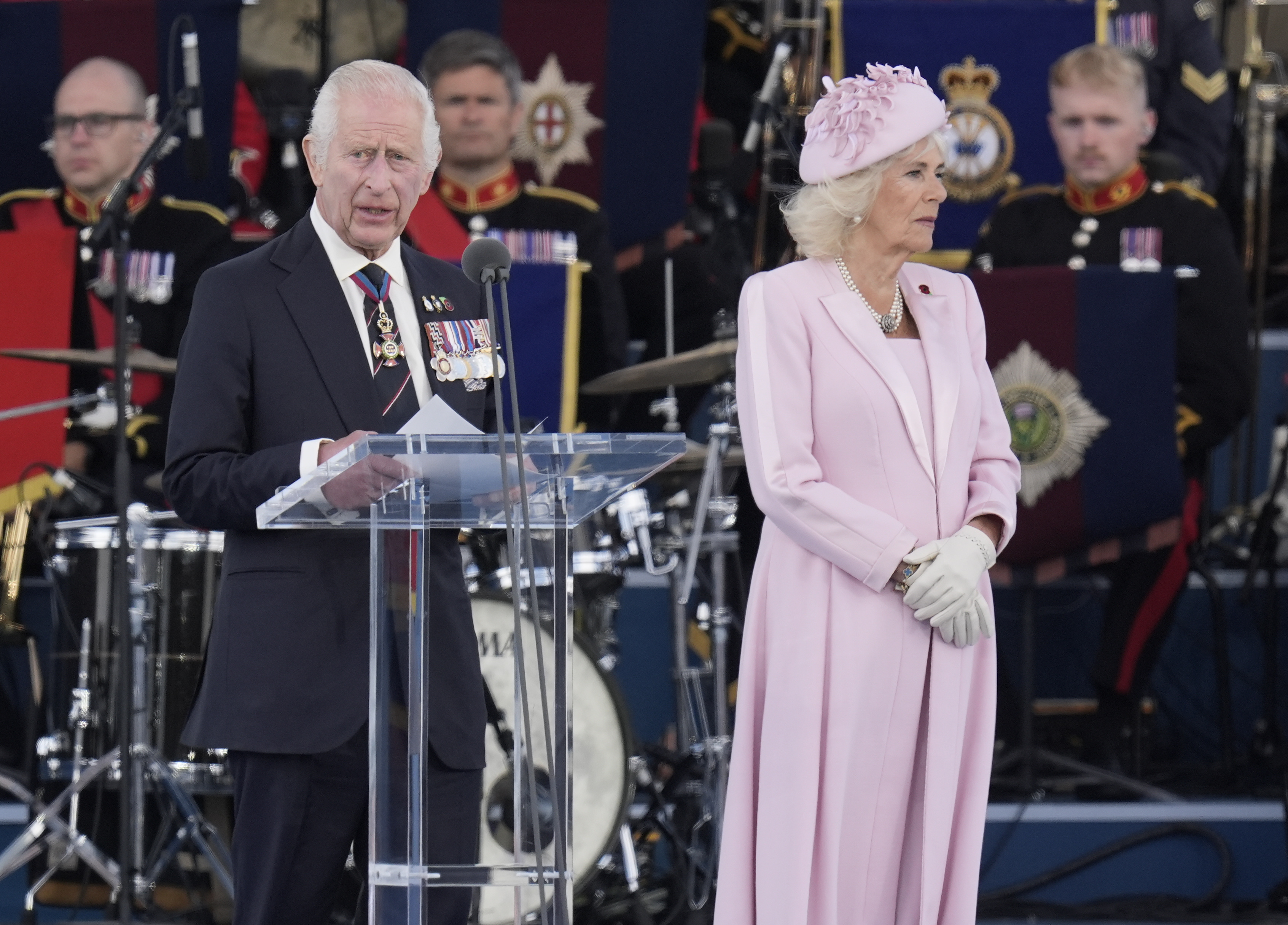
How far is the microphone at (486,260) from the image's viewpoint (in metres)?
2.30

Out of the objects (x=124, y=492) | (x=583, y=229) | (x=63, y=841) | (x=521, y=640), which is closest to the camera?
(x=521, y=640)

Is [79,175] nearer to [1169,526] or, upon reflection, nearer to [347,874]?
[347,874]

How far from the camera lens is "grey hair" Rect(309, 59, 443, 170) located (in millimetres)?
2637

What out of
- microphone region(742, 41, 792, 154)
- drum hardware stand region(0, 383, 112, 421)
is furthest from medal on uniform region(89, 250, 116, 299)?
microphone region(742, 41, 792, 154)

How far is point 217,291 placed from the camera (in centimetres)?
259

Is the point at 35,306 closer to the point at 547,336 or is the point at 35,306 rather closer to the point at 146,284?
the point at 146,284

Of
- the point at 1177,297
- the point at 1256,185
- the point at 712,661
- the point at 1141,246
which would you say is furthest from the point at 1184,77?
the point at 712,661

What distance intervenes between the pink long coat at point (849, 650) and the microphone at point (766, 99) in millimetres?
1948

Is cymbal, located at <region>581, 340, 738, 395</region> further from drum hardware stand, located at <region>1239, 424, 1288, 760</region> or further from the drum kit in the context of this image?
drum hardware stand, located at <region>1239, 424, 1288, 760</region>

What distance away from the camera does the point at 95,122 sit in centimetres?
545

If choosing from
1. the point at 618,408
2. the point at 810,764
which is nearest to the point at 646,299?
the point at 618,408

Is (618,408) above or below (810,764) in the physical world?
above

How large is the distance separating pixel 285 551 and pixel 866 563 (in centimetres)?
82

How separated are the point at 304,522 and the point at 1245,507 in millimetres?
3732
